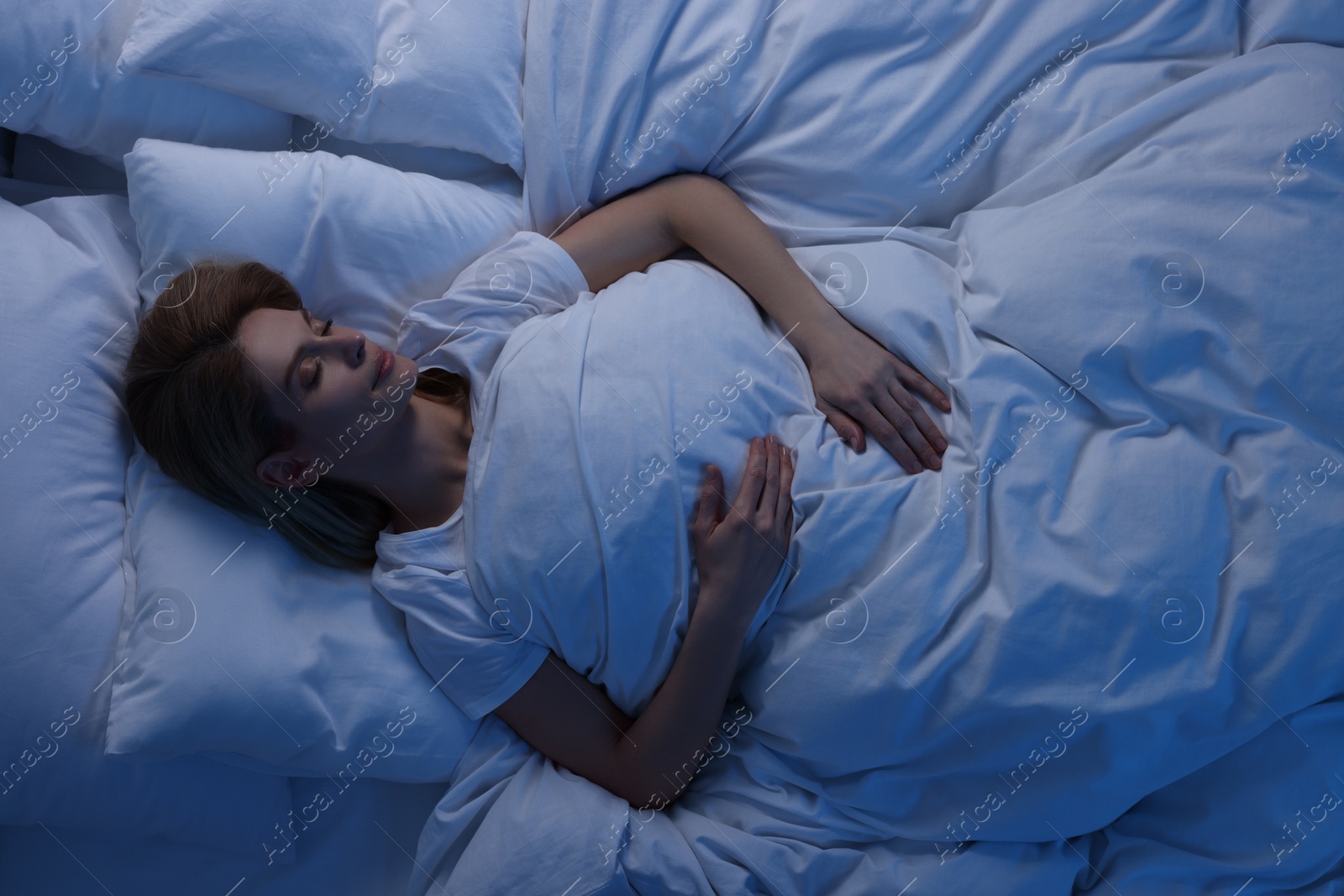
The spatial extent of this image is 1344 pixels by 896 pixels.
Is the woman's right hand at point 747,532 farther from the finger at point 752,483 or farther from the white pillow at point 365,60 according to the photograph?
the white pillow at point 365,60

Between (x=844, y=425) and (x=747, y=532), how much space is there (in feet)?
0.69

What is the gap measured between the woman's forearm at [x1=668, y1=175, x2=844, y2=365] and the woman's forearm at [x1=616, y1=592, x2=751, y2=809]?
393mm

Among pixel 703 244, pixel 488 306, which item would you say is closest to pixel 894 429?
pixel 703 244

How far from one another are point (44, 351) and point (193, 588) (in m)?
0.37

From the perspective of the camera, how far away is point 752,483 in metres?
1.14

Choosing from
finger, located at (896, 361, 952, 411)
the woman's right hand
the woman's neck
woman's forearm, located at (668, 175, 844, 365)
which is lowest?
the woman's neck

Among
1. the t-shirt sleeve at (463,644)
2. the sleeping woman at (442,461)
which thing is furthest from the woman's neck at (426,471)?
the t-shirt sleeve at (463,644)

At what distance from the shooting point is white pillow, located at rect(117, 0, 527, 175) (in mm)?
1223

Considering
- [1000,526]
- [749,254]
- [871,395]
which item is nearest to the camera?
[1000,526]

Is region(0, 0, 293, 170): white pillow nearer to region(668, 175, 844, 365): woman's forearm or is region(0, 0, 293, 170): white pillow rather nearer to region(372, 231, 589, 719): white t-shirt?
region(372, 231, 589, 719): white t-shirt

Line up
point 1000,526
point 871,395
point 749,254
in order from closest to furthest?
point 1000,526 < point 871,395 < point 749,254

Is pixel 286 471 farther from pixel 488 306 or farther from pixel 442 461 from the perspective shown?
pixel 488 306

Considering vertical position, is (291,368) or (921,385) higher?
(921,385)

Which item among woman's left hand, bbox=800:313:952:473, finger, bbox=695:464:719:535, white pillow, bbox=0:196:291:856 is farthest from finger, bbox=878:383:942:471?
white pillow, bbox=0:196:291:856
